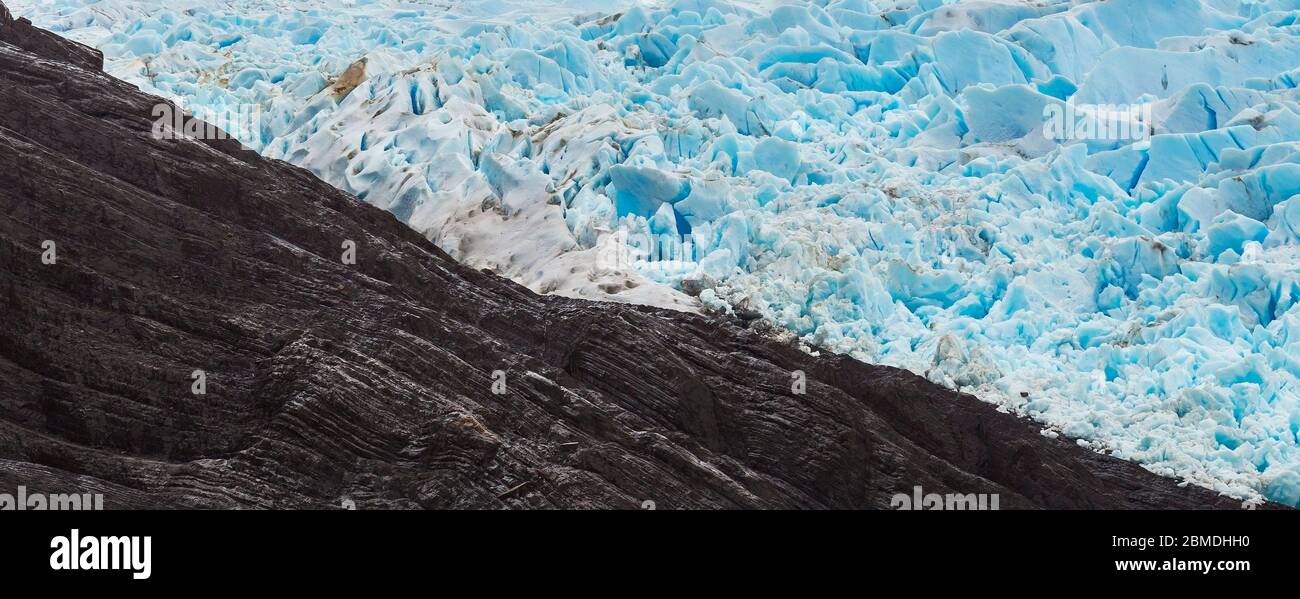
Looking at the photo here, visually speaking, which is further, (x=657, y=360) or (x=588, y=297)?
(x=588, y=297)

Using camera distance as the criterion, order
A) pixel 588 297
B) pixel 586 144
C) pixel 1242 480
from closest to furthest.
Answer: pixel 1242 480 → pixel 588 297 → pixel 586 144

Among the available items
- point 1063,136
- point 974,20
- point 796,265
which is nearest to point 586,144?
point 796,265

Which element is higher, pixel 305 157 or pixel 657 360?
pixel 305 157

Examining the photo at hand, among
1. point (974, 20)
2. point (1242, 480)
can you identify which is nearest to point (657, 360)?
point (1242, 480)
